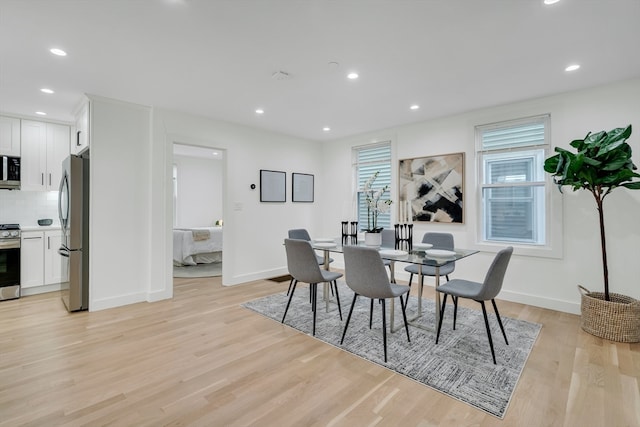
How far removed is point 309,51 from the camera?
8.46ft

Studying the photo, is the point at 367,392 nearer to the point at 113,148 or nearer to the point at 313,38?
the point at 313,38

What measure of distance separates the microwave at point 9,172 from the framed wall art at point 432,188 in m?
5.44

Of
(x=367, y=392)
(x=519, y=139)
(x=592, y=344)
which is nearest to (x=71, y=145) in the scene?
(x=367, y=392)

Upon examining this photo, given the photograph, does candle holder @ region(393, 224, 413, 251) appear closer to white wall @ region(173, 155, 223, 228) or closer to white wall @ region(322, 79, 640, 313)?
white wall @ region(322, 79, 640, 313)

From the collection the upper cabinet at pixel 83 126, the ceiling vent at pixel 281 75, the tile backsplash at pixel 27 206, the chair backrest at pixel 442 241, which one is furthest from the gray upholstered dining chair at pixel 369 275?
the tile backsplash at pixel 27 206

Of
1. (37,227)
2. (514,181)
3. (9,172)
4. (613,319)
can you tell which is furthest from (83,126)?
(613,319)

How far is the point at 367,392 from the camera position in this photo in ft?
6.72

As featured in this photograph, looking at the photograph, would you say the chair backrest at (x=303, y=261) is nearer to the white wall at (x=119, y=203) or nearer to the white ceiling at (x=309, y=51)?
the white ceiling at (x=309, y=51)

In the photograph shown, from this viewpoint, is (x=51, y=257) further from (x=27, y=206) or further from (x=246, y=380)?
(x=246, y=380)

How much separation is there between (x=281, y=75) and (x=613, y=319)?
3.86 meters

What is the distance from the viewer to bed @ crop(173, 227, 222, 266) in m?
6.06

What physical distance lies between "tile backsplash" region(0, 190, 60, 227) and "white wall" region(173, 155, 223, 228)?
3418 millimetres

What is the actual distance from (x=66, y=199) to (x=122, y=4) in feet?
8.61

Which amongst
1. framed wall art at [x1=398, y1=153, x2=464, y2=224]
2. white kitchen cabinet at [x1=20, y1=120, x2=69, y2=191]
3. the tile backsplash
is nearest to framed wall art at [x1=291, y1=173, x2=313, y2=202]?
framed wall art at [x1=398, y1=153, x2=464, y2=224]
